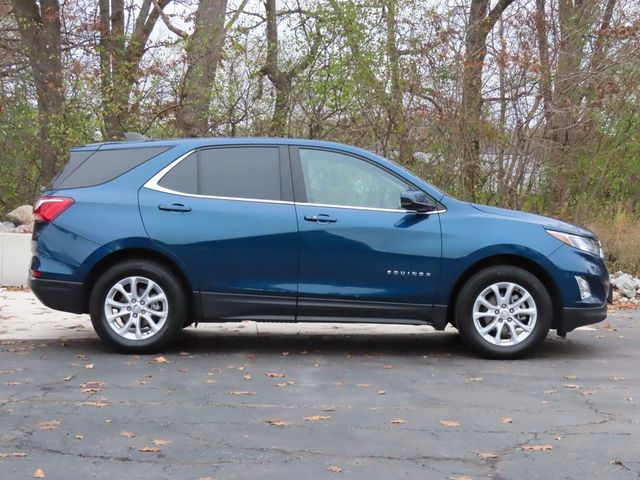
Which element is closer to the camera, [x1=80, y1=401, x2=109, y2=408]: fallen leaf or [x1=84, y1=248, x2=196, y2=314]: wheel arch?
[x1=80, y1=401, x2=109, y2=408]: fallen leaf

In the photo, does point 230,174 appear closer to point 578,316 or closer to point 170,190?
point 170,190

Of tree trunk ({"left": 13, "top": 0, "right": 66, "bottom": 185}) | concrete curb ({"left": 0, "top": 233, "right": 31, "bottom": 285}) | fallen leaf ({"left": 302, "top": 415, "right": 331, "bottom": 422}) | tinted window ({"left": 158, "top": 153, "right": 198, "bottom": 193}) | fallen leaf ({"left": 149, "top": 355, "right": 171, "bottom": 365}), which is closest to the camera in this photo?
fallen leaf ({"left": 302, "top": 415, "right": 331, "bottom": 422})

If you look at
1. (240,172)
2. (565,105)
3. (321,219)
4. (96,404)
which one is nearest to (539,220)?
(321,219)

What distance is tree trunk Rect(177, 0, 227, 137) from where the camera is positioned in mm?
15273

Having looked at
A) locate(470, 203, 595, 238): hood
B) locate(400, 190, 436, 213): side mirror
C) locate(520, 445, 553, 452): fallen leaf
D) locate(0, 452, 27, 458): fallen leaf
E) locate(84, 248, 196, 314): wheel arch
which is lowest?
locate(520, 445, 553, 452): fallen leaf

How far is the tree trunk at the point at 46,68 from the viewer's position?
1666 cm

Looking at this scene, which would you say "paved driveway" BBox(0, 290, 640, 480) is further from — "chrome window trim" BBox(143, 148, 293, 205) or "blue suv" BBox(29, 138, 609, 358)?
"chrome window trim" BBox(143, 148, 293, 205)

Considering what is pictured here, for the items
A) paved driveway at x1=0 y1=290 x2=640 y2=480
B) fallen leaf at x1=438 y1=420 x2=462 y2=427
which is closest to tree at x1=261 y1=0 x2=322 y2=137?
paved driveway at x1=0 y1=290 x2=640 y2=480

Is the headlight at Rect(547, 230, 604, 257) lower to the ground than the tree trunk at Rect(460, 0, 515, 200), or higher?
lower

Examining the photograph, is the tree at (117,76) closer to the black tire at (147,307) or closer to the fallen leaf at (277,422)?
the black tire at (147,307)

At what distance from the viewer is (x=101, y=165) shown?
8.10 m

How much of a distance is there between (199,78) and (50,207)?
7.72m

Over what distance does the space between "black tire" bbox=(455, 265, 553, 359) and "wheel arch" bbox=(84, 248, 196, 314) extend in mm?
2325

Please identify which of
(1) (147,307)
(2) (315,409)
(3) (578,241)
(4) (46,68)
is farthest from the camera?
(4) (46,68)
